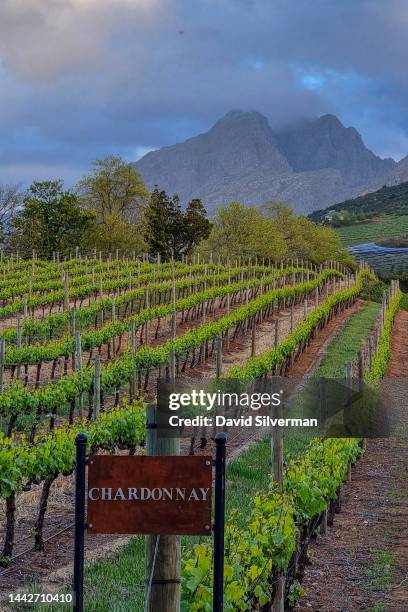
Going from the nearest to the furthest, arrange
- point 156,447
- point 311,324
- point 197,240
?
point 156,447, point 311,324, point 197,240

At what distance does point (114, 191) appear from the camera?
6494cm

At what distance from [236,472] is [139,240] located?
162 ft

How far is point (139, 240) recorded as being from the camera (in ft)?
195

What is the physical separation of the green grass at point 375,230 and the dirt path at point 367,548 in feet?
256

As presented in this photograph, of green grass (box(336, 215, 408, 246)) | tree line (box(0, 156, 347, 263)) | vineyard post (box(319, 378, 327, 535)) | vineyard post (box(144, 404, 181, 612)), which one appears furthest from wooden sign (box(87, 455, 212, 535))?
green grass (box(336, 215, 408, 246))

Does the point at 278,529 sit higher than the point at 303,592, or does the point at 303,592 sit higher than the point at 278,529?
the point at 278,529

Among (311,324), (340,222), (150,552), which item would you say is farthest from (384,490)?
(340,222)

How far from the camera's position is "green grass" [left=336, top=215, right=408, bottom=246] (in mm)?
90750

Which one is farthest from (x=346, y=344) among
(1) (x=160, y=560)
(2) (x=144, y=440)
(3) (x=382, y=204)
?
(3) (x=382, y=204)

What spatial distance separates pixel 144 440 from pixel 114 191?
55.8 m

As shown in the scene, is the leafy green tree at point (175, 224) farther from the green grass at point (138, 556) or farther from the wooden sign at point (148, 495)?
the wooden sign at point (148, 495)

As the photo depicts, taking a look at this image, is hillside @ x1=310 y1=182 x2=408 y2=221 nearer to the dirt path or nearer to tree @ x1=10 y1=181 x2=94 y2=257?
tree @ x1=10 y1=181 x2=94 y2=257

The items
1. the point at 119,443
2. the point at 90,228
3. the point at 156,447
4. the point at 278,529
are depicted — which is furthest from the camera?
the point at 90,228

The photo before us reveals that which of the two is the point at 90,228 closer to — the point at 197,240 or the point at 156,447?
the point at 197,240
